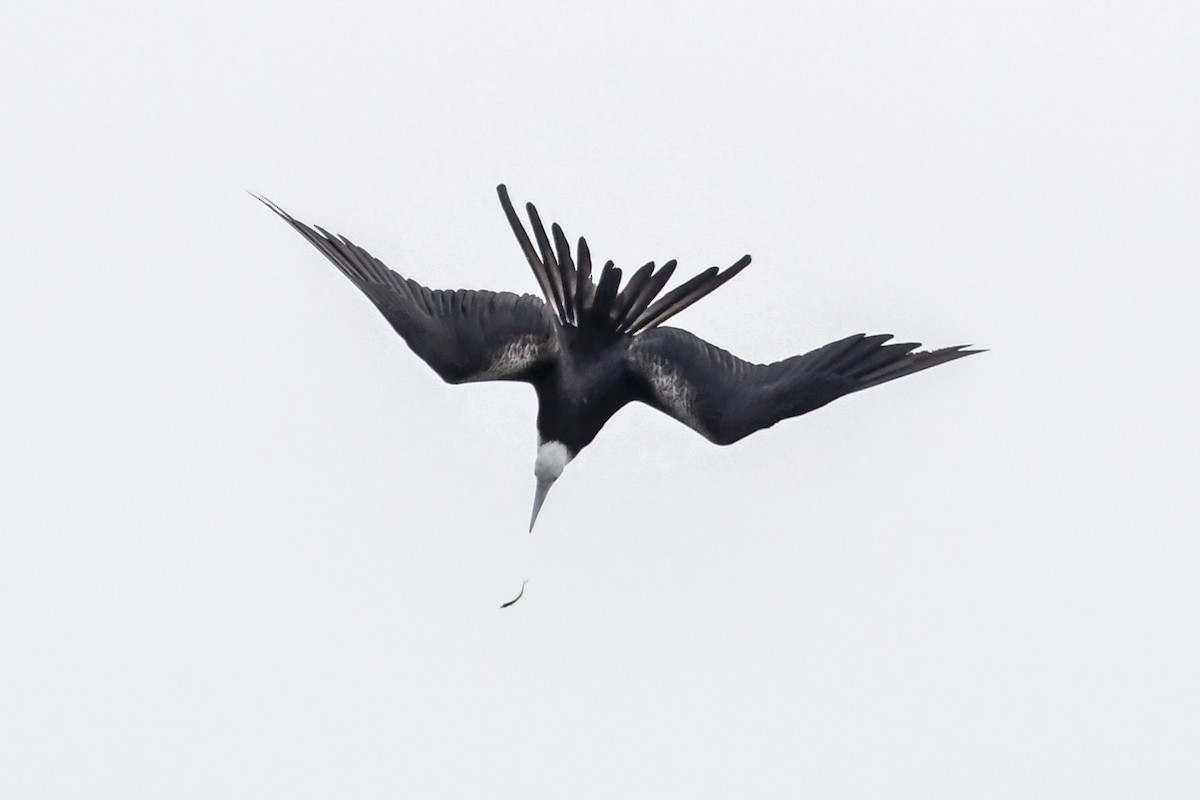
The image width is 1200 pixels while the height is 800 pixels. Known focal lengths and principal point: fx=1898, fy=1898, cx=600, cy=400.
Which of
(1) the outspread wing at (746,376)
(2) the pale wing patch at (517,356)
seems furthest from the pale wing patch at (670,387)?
(2) the pale wing patch at (517,356)

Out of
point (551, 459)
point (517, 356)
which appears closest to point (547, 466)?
point (551, 459)

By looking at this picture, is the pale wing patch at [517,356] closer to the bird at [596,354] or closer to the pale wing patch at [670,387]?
the bird at [596,354]

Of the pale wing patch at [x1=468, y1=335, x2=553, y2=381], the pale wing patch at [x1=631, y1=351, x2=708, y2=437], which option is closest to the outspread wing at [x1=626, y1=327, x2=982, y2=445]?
the pale wing patch at [x1=631, y1=351, x2=708, y2=437]

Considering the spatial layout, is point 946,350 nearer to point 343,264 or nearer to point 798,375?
point 798,375

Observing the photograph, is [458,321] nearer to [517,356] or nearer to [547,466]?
[517,356]

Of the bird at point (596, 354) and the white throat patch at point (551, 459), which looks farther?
the white throat patch at point (551, 459)

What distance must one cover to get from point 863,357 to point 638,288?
4.89ft

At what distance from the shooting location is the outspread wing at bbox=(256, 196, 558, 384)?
11.8 meters

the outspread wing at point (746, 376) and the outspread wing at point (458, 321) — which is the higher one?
the outspread wing at point (458, 321)

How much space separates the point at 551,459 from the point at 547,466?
2.3 inches

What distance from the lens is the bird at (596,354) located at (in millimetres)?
11758

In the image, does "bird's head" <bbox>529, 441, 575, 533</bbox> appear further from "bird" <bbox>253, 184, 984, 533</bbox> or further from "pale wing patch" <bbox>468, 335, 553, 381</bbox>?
"pale wing patch" <bbox>468, 335, 553, 381</bbox>

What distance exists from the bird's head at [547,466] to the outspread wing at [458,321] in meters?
0.50

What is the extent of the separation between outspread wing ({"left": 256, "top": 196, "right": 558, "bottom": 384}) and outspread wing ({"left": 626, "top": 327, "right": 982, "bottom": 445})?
2.14 ft
